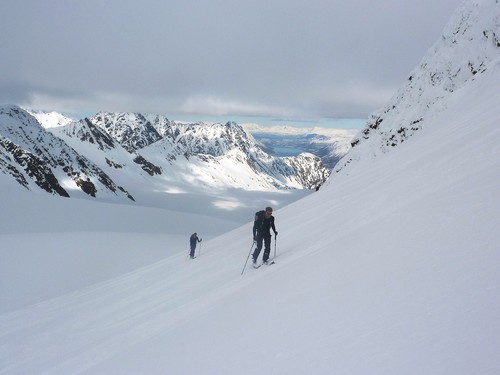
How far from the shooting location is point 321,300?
543 centimetres

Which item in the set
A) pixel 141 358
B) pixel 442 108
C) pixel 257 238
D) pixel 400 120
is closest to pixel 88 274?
pixel 257 238

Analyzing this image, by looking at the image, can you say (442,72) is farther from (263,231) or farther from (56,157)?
(56,157)

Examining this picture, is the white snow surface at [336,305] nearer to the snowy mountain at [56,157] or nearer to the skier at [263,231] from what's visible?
the skier at [263,231]

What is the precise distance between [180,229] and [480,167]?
52.7 m

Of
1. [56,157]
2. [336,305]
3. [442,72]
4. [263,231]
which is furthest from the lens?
[56,157]

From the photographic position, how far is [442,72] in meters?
41.3

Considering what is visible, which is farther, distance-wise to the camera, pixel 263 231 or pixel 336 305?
pixel 263 231

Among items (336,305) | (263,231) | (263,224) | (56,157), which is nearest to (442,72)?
(263,224)

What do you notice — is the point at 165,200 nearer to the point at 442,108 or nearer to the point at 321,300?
the point at 442,108

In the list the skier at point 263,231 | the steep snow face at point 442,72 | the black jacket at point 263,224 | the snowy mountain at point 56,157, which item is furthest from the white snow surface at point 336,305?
the snowy mountain at point 56,157

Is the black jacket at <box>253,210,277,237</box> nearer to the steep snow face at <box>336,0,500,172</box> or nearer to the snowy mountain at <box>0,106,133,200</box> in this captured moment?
the steep snow face at <box>336,0,500,172</box>

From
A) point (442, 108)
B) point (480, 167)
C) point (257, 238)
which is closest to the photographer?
point (480, 167)

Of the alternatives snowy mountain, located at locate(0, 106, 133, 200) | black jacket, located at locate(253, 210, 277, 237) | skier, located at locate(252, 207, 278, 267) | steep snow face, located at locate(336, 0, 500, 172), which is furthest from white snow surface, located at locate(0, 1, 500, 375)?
snowy mountain, located at locate(0, 106, 133, 200)

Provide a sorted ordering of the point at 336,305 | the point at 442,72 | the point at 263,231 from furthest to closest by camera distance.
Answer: the point at 442,72
the point at 263,231
the point at 336,305
